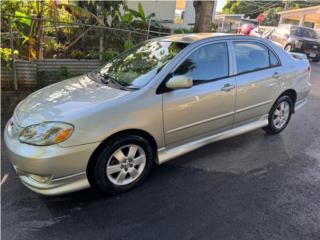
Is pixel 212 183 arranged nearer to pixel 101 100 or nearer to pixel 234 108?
pixel 234 108

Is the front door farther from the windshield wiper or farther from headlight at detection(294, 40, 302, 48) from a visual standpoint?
headlight at detection(294, 40, 302, 48)

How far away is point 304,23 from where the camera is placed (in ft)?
122

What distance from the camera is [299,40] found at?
54.9 feet

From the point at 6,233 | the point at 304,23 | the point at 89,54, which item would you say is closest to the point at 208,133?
the point at 6,233

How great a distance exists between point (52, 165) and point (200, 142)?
1968 mm

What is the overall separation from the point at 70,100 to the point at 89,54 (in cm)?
436

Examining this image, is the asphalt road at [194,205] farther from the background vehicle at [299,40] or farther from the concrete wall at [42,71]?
the background vehicle at [299,40]

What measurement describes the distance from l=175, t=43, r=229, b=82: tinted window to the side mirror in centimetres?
22

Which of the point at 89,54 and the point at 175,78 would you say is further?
the point at 89,54

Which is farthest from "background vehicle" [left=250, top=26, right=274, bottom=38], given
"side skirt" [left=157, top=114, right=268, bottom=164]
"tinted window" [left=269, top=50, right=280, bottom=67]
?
"side skirt" [left=157, top=114, right=268, bottom=164]

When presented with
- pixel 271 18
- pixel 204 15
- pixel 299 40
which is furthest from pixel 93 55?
pixel 271 18

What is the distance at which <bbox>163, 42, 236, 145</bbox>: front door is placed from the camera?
3.75 meters

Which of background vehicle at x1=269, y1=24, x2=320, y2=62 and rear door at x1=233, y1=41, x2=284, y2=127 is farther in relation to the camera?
background vehicle at x1=269, y1=24, x2=320, y2=62

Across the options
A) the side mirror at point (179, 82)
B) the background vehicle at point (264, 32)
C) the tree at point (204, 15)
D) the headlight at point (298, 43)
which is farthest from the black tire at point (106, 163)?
the background vehicle at point (264, 32)
